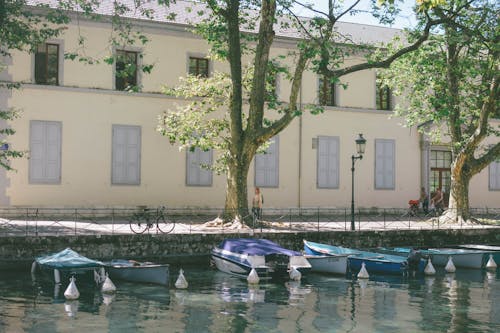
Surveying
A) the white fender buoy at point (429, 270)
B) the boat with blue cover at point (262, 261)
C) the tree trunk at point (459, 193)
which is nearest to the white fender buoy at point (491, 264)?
the white fender buoy at point (429, 270)

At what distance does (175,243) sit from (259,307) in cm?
618

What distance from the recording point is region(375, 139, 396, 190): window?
3369cm

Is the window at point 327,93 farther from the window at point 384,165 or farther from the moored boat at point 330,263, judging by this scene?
the moored boat at point 330,263

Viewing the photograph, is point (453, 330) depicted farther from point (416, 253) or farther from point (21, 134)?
point (21, 134)

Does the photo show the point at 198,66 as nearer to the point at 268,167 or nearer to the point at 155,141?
the point at 155,141

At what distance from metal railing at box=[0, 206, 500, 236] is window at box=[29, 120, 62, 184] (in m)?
1.37

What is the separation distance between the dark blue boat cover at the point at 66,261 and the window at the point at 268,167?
1388cm

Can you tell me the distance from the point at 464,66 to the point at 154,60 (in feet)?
41.9

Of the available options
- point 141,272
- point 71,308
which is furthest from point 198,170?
point 71,308

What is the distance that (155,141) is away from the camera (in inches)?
1154

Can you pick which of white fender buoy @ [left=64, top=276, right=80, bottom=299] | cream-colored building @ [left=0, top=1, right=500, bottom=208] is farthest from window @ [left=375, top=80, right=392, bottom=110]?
white fender buoy @ [left=64, top=276, right=80, bottom=299]

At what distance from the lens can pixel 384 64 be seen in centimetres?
2289

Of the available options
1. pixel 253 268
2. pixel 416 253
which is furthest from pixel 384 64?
pixel 253 268

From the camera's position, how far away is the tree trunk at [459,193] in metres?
27.6
